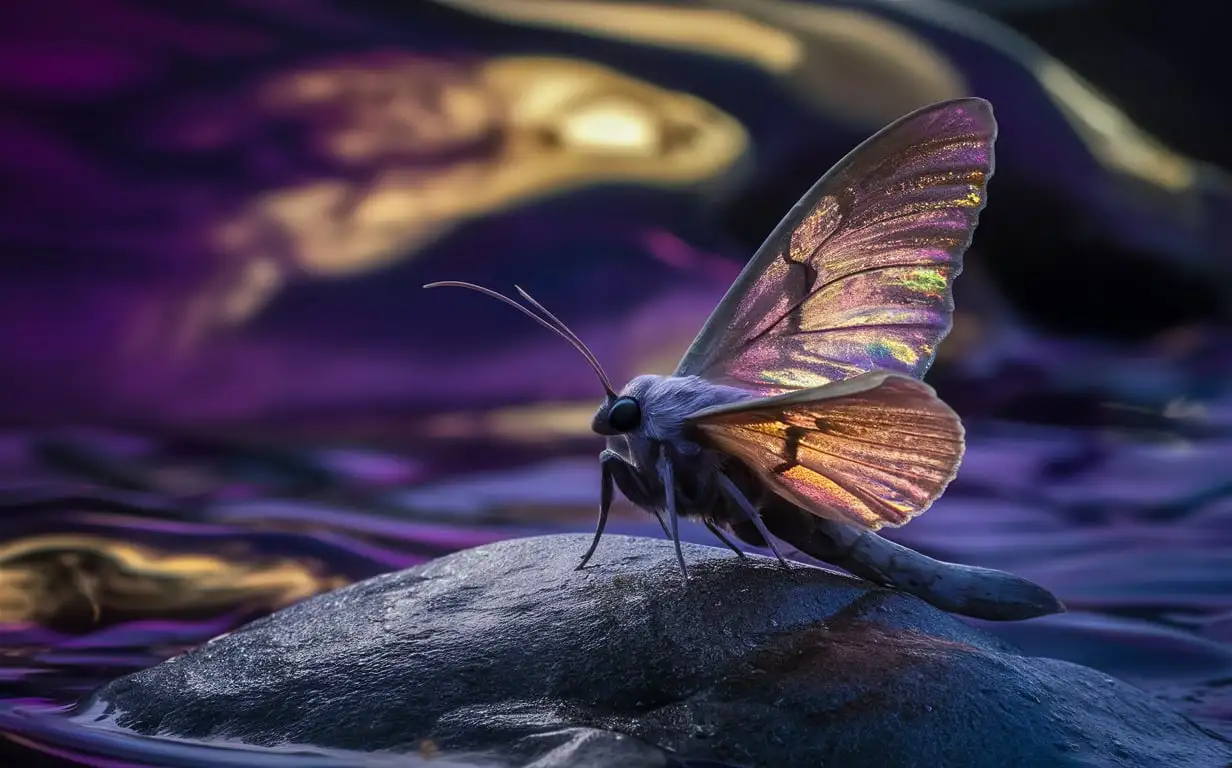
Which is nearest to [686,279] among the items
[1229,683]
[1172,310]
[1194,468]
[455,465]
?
[455,465]

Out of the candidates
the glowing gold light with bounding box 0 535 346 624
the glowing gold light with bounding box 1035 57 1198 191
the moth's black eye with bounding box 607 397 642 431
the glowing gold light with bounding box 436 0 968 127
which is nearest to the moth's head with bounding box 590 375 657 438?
the moth's black eye with bounding box 607 397 642 431

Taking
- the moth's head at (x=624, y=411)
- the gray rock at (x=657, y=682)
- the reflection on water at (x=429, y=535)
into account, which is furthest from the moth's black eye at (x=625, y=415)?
the reflection on water at (x=429, y=535)

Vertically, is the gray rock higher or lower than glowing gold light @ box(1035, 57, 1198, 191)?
lower

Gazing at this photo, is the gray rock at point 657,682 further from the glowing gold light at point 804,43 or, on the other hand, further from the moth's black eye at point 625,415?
the glowing gold light at point 804,43

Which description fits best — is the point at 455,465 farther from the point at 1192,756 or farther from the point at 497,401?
the point at 1192,756

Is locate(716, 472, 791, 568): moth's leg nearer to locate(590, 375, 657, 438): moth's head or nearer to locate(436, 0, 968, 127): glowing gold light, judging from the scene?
locate(590, 375, 657, 438): moth's head

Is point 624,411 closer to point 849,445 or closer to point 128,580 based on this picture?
point 849,445
